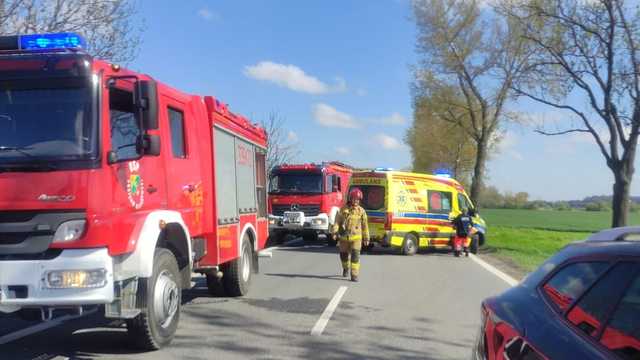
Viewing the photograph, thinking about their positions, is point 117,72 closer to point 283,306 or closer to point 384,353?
point 384,353

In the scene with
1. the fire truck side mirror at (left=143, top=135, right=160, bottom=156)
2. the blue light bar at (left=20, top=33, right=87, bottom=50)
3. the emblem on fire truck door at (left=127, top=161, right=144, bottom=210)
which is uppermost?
the blue light bar at (left=20, top=33, right=87, bottom=50)

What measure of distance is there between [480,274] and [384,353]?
8164 mm

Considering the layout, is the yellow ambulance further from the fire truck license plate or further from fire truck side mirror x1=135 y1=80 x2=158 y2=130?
fire truck side mirror x1=135 y1=80 x2=158 y2=130

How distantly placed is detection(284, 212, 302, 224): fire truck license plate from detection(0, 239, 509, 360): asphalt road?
335 inches

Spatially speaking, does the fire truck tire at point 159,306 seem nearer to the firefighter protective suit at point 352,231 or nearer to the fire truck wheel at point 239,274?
the fire truck wheel at point 239,274

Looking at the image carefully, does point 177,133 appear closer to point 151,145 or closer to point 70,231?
point 151,145

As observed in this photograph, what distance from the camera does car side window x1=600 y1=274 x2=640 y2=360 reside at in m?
2.43

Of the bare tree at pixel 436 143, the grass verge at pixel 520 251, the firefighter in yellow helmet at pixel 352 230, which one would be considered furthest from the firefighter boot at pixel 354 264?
the bare tree at pixel 436 143

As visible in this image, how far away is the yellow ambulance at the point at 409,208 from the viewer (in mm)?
18688

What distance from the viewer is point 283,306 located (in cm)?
936

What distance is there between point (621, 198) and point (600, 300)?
691 inches

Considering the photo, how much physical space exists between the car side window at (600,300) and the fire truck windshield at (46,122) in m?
4.14

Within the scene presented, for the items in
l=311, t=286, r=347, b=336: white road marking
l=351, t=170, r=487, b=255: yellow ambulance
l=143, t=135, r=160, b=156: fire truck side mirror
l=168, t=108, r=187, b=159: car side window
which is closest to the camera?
l=143, t=135, r=160, b=156: fire truck side mirror

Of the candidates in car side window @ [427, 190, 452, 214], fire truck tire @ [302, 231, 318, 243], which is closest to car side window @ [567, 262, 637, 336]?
car side window @ [427, 190, 452, 214]
